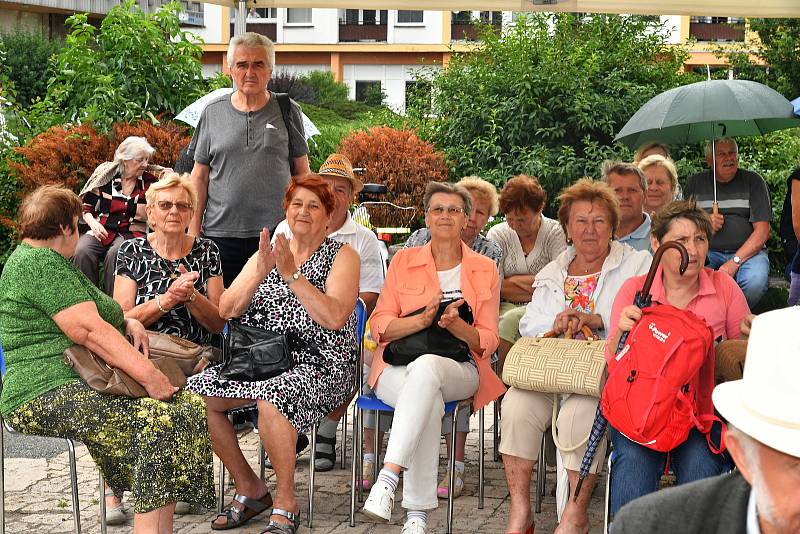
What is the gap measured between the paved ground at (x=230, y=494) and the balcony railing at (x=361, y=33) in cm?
3619

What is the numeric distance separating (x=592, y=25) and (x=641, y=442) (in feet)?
39.0

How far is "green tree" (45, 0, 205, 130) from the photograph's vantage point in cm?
956

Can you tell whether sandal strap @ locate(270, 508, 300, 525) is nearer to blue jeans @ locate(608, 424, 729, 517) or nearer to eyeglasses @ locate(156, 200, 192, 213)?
blue jeans @ locate(608, 424, 729, 517)

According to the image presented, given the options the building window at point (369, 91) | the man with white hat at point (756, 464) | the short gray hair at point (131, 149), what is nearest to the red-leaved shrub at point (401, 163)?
the short gray hair at point (131, 149)

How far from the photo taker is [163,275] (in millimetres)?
5227

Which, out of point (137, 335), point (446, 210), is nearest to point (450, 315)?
point (446, 210)

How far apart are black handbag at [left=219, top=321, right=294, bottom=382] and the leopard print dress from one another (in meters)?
0.05

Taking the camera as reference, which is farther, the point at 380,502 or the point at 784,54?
the point at 784,54

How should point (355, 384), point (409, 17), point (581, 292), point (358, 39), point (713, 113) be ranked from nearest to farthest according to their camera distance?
point (581, 292), point (355, 384), point (713, 113), point (409, 17), point (358, 39)

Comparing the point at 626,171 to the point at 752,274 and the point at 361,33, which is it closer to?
the point at 752,274

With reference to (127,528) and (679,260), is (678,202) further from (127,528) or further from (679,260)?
(127,528)

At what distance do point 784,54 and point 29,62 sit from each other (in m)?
23.0

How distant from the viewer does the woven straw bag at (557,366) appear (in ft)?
14.8

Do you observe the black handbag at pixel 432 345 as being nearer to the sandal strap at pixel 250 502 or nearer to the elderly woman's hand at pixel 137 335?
the sandal strap at pixel 250 502
